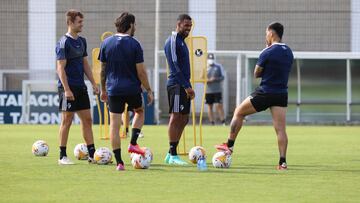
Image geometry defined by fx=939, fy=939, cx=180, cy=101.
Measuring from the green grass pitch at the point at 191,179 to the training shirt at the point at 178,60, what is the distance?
1.31 meters

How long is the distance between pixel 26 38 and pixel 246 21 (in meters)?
8.14

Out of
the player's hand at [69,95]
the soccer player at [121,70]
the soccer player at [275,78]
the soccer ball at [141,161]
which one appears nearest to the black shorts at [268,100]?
the soccer player at [275,78]

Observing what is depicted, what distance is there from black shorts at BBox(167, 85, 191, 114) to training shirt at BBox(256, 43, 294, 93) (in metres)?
1.29

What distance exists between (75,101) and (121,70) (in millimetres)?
1198

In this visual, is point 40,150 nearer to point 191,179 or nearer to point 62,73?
point 62,73

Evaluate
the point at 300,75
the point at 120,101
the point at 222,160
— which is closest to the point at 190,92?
the point at 222,160

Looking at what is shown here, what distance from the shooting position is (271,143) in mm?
20062

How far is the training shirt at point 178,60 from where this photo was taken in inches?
551

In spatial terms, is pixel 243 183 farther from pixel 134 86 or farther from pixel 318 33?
pixel 318 33

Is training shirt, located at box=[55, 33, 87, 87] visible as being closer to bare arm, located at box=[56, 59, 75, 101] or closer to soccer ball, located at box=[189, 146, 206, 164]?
bare arm, located at box=[56, 59, 75, 101]

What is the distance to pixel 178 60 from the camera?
46.2ft

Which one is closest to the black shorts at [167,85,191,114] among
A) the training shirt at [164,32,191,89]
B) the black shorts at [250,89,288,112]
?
the training shirt at [164,32,191,89]

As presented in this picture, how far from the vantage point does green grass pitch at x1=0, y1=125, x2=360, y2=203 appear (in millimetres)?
10070

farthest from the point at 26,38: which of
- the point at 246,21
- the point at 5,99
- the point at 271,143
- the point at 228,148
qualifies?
the point at 228,148
